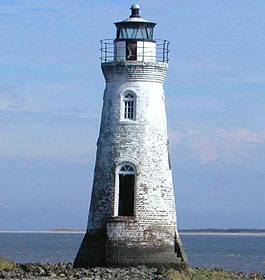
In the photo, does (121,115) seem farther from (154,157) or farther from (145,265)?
(145,265)

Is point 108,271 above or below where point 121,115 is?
below

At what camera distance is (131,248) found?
108 ft

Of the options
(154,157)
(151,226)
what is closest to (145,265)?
(151,226)

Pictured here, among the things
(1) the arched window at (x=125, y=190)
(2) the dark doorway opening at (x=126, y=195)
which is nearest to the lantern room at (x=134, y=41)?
(1) the arched window at (x=125, y=190)

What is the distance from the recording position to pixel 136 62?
110 feet

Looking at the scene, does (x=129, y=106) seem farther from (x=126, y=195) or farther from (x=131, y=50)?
(x=126, y=195)

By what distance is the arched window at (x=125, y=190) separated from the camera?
33375 mm

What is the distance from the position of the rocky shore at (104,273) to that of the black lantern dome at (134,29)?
7.06m

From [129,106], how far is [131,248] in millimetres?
4331

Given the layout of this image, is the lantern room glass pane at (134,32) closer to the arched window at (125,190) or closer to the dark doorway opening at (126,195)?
the arched window at (125,190)

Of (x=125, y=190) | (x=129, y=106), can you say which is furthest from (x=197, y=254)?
(x=129, y=106)

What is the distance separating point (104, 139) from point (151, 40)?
3381 mm

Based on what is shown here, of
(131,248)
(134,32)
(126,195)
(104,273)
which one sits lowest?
(104,273)

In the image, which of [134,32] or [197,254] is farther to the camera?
[197,254]
